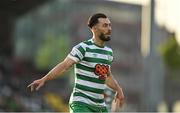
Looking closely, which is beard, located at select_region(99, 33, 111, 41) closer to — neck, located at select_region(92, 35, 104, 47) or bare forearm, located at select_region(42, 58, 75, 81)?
neck, located at select_region(92, 35, 104, 47)

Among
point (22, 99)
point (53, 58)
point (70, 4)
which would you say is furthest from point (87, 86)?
point (70, 4)

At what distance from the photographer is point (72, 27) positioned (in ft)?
307

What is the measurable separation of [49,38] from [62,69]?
240 ft

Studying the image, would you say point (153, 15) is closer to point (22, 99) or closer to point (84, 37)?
point (22, 99)

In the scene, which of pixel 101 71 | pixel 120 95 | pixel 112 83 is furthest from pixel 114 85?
pixel 101 71

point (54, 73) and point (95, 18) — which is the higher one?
point (95, 18)

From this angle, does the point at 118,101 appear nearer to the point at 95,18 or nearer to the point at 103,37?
the point at 103,37

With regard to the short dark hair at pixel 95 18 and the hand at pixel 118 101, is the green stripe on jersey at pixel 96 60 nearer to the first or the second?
the short dark hair at pixel 95 18

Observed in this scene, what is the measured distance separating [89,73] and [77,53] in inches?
12.3

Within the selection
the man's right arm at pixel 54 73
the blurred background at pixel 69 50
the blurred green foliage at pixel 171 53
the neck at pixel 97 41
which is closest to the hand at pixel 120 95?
the neck at pixel 97 41

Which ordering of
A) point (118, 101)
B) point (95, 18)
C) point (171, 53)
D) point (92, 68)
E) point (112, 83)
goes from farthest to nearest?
1. point (171, 53)
2. point (118, 101)
3. point (112, 83)
4. point (95, 18)
5. point (92, 68)

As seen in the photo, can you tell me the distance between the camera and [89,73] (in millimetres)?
11031

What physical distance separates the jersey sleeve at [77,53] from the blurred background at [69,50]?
15.3 m

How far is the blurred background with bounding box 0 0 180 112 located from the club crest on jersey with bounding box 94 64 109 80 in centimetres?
1506
